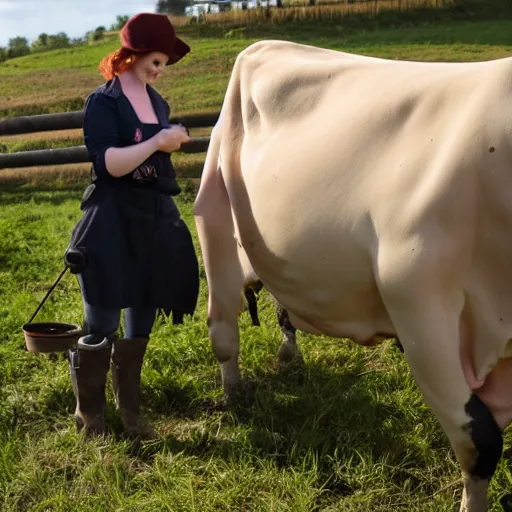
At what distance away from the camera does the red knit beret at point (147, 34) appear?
2467 mm

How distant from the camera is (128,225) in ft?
8.66

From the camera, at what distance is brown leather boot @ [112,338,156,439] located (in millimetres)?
2795

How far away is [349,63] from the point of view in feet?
7.65

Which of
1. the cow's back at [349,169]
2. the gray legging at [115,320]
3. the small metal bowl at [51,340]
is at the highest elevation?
the cow's back at [349,169]

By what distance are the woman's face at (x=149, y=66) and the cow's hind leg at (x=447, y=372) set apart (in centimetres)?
122

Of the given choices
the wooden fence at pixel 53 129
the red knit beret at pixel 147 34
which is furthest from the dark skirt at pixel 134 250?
the wooden fence at pixel 53 129

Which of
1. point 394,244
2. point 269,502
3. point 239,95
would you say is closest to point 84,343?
point 269,502

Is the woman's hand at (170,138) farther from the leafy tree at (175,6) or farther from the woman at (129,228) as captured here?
the leafy tree at (175,6)

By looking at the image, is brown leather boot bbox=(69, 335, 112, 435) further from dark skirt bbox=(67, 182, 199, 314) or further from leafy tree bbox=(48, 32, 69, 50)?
leafy tree bbox=(48, 32, 69, 50)

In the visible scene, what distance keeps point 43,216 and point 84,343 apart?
474 centimetres

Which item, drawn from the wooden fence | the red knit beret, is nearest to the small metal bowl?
the red knit beret

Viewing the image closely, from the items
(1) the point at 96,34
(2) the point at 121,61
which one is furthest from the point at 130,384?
(1) the point at 96,34

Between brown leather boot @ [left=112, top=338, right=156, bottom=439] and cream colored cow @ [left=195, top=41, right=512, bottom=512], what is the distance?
663 millimetres

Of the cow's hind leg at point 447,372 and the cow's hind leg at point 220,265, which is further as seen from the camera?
the cow's hind leg at point 220,265
